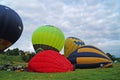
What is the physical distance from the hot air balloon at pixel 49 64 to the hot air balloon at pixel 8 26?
2523 millimetres

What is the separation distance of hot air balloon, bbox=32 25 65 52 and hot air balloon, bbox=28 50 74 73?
1278 cm

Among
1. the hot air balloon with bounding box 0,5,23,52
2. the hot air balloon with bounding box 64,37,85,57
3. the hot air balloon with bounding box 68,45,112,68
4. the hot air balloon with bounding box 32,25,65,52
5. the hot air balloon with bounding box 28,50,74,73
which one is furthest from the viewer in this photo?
the hot air balloon with bounding box 64,37,85,57

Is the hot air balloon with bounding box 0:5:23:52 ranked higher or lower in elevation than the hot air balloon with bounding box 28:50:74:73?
higher

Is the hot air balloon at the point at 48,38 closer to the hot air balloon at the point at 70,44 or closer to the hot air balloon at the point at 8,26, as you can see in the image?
the hot air balloon at the point at 70,44

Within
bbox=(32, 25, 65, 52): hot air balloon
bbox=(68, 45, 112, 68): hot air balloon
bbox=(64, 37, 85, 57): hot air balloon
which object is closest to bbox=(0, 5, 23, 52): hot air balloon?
bbox=(68, 45, 112, 68): hot air balloon

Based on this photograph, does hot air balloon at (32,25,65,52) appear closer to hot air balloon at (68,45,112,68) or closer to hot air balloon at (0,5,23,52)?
hot air balloon at (68,45,112,68)

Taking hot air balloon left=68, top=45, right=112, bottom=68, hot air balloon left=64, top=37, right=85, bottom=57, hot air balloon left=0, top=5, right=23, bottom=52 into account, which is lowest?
hot air balloon left=68, top=45, right=112, bottom=68

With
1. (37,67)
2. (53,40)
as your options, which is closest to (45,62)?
(37,67)

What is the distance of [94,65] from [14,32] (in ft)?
18.9

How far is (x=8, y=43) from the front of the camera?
1770cm

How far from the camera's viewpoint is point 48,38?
2920cm

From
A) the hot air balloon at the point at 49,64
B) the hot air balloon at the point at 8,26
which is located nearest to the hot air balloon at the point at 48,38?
the hot air balloon at the point at 8,26

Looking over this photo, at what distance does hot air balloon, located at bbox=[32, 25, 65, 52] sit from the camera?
2891cm

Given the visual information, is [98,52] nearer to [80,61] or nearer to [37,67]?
[80,61]
